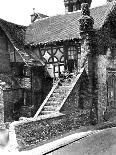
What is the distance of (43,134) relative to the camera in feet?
53.0

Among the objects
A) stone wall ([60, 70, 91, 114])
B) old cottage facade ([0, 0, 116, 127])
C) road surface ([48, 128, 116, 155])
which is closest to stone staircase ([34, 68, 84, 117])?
old cottage facade ([0, 0, 116, 127])

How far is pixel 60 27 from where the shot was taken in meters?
24.8

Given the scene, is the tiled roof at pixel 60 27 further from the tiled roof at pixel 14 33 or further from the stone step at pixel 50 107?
the stone step at pixel 50 107

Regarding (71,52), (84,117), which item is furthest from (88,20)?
(84,117)

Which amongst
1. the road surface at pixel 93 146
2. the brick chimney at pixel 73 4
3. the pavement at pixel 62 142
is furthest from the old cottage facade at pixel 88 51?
the brick chimney at pixel 73 4

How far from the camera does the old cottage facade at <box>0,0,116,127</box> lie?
20.3m

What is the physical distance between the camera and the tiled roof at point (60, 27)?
73.7 ft

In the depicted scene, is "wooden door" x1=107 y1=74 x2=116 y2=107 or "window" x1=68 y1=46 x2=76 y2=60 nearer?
"window" x1=68 y1=46 x2=76 y2=60

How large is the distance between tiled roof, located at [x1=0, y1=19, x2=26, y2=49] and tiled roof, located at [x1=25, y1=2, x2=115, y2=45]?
0.56 meters

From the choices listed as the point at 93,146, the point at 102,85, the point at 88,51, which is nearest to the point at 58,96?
the point at 102,85

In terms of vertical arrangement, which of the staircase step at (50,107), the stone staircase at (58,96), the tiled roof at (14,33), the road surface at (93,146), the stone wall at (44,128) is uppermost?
the tiled roof at (14,33)

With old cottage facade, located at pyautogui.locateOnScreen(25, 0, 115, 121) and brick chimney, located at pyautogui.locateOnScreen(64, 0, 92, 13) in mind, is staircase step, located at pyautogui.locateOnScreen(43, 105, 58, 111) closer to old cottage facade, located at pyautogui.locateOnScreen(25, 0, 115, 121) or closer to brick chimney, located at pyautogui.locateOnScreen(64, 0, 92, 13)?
old cottage facade, located at pyautogui.locateOnScreen(25, 0, 115, 121)

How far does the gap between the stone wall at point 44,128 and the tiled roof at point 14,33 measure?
327 inches

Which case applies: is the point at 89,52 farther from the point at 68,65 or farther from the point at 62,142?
the point at 62,142
